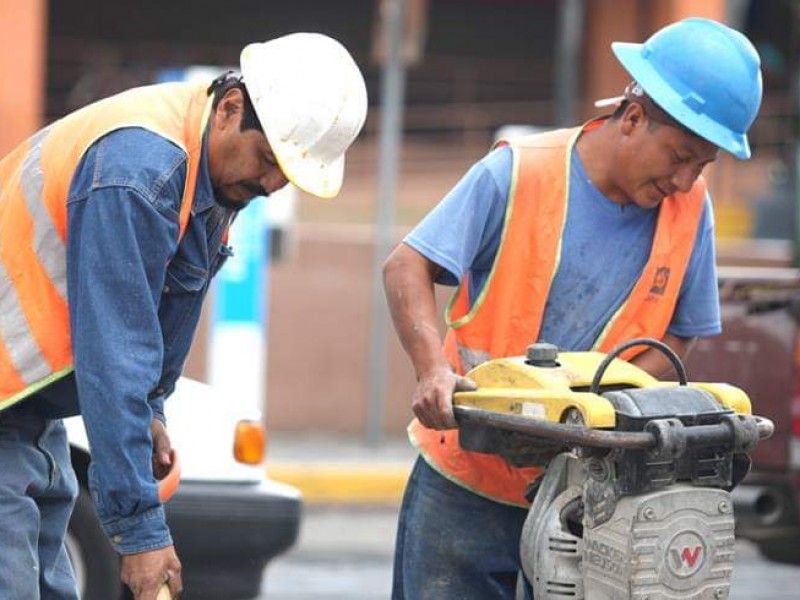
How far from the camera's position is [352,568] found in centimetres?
832

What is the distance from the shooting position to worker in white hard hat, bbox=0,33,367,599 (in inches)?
129

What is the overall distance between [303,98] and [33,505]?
3.10ft

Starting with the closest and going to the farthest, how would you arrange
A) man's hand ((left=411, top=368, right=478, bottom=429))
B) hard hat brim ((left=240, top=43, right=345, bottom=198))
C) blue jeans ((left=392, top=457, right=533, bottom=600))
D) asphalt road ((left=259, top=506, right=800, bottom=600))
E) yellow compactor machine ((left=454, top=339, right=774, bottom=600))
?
yellow compactor machine ((left=454, top=339, right=774, bottom=600)) < hard hat brim ((left=240, top=43, right=345, bottom=198)) < man's hand ((left=411, top=368, right=478, bottom=429)) < blue jeans ((left=392, top=457, right=533, bottom=600)) < asphalt road ((left=259, top=506, right=800, bottom=600))

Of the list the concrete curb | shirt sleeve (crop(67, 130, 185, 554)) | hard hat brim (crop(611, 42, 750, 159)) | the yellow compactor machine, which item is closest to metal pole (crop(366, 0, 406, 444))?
the concrete curb

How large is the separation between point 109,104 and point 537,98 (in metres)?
14.3

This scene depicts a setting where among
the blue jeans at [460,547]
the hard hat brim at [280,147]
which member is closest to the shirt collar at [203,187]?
the hard hat brim at [280,147]

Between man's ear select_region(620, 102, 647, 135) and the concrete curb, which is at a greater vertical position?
man's ear select_region(620, 102, 647, 135)

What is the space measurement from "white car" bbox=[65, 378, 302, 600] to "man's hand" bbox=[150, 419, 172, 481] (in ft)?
5.62

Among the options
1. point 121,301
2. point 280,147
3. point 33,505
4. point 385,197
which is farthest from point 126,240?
point 385,197

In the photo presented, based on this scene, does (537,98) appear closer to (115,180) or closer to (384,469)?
(384,469)

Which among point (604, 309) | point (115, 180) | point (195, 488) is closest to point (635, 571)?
point (604, 309)

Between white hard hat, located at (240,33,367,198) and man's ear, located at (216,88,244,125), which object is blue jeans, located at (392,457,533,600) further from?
man's ear, located at (216,88,244,125)

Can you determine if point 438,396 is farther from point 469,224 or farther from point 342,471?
point 342,471

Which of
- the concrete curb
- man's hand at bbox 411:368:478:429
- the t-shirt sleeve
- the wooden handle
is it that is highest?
Answer: the t-shirt sleeve
